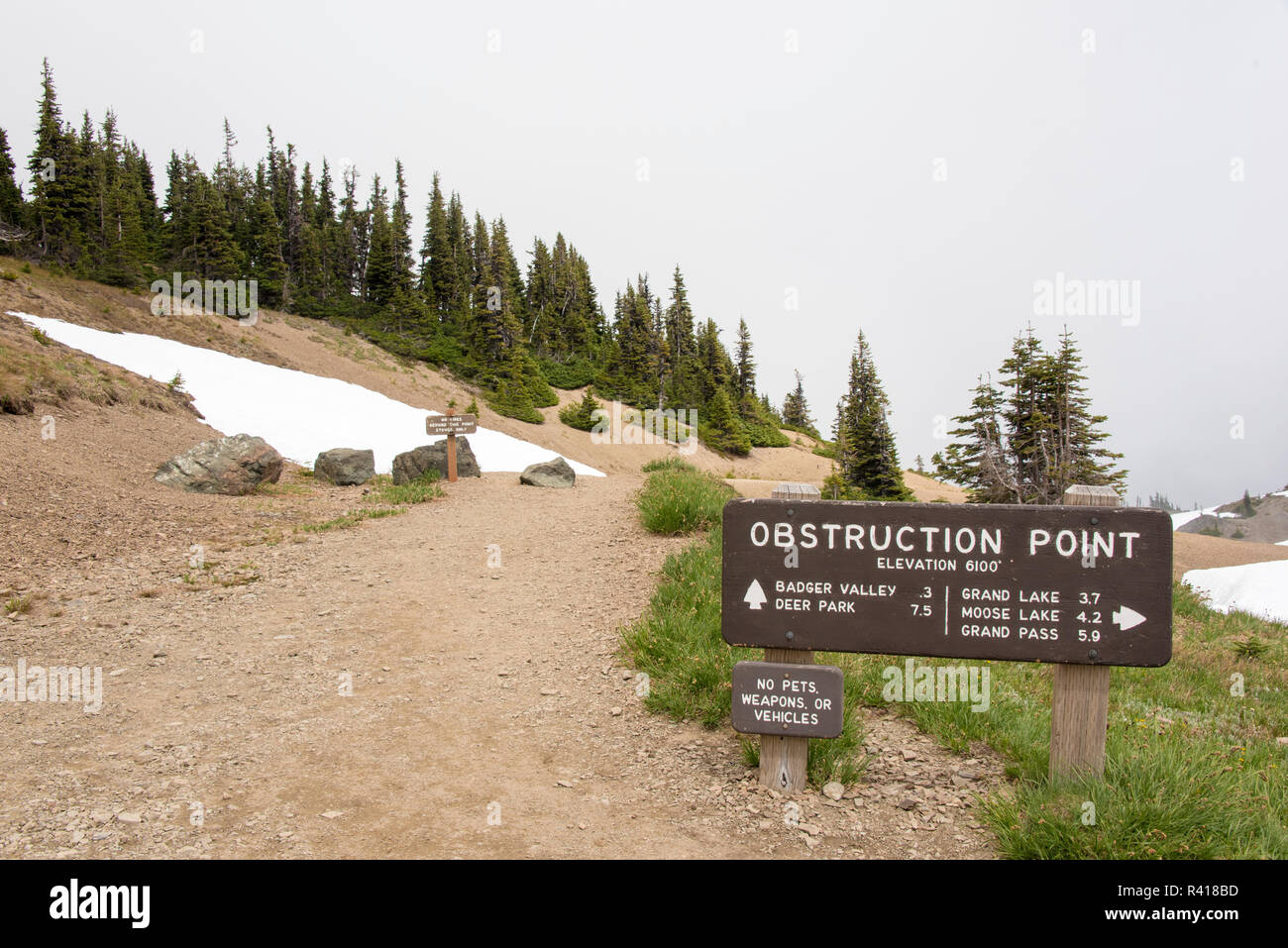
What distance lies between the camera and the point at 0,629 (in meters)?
6.98

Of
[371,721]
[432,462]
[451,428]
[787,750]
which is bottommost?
[371,721]

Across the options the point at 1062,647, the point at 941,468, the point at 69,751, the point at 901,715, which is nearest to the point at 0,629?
the point at 69,751

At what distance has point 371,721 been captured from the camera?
531 centimetres

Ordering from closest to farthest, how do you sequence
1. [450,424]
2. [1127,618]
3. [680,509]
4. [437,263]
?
[1127,618] < [680,509] < [450,424] < [437,263]

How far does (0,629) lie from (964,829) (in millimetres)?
8847

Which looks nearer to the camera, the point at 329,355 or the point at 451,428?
the point at 451,428

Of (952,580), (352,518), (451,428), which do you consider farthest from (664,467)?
(952,580)

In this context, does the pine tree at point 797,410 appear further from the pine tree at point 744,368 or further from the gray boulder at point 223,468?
the gray boulder at point 223,468

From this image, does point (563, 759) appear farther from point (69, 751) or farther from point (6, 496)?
point (6, 496)

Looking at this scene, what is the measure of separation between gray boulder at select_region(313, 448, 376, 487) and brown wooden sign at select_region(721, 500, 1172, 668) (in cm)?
1492

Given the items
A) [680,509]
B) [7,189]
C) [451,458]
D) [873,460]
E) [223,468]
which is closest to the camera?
[680,509]

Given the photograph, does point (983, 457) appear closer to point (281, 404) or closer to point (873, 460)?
point (873, 460)

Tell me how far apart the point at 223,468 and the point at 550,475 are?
700 cm

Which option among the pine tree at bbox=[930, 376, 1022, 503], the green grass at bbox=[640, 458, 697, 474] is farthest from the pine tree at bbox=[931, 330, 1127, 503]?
the green grass at bbox=[640, 458, 697, 474]
